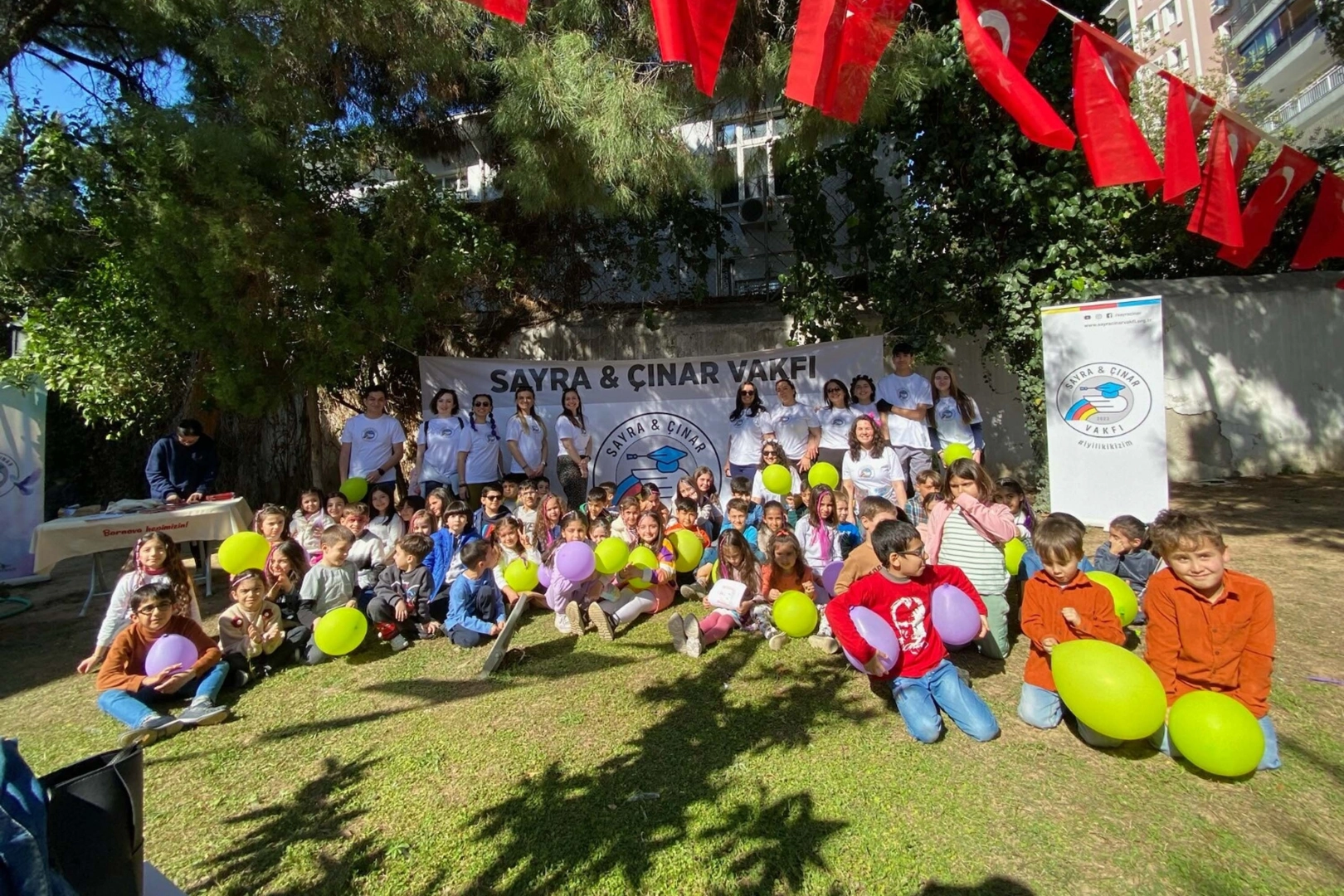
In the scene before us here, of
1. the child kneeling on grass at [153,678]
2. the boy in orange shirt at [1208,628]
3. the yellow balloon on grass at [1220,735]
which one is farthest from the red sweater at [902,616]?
the child kneeling on grass at [153,678]

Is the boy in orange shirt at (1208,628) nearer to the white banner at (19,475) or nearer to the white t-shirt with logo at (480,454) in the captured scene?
the white t-shirt with logo at (480,454)

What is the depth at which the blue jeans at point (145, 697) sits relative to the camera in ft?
11.2

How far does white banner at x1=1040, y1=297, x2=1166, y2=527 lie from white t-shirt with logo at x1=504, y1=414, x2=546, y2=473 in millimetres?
4416

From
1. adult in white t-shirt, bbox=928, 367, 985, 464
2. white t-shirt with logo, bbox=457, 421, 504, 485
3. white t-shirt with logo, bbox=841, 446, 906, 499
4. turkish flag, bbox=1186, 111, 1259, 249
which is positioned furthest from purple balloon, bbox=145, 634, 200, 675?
turkish flag, bbox=1186, 111, 1259, 249

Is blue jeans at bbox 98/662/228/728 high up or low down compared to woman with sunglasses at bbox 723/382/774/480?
down

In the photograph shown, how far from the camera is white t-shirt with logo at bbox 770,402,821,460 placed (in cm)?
656

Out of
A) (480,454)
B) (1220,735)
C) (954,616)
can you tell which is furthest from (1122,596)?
(480,454)

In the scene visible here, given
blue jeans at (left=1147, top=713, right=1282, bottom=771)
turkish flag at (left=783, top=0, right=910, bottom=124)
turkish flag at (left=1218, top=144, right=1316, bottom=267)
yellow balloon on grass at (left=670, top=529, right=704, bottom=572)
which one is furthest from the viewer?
turkish flag at (left=1218, top=144, right=1316, bottom=267)

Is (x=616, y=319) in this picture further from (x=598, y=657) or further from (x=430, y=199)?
(x=598, y=657)

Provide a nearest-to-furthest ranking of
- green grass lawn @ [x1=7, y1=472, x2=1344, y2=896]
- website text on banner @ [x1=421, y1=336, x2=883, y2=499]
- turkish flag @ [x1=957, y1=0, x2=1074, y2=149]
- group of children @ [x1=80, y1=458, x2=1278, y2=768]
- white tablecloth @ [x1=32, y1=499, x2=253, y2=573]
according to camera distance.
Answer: green grass lawn @ [x1=7, y1=472, x2=1344, y2=896] < group of children @ [x1=80, y1=458, x2=1278, y2=768] < turkish flag @ [x1=957, y1=0, x2=1074, y2=149] < white tablecloth @ [x1=32, y1=499, x2=253, y2=573] < website text on banner @ [x1=421, y1=336, x2=883, y2=499]

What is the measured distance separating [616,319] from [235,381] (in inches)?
→ 185

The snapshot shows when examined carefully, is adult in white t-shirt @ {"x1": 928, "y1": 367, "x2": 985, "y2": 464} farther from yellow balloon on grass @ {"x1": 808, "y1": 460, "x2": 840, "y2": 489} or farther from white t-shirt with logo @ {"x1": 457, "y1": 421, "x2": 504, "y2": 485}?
white t-shirt with logo @ {"x1": 457, "y1": 421, "x2": 504, "y2": 485}

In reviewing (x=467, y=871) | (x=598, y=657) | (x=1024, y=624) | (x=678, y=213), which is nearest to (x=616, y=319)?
(x=678, y=213)

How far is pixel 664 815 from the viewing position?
2557mm
